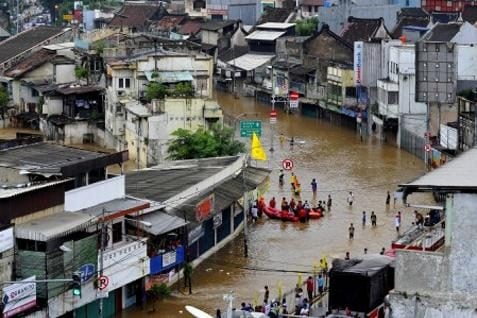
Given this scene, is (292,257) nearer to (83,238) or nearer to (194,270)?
(194,270)

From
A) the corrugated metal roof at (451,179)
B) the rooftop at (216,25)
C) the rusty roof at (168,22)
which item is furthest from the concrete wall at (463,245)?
the rusty roof at (168,22)

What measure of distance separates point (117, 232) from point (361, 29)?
4367cm

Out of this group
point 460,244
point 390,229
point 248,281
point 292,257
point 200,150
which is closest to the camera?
point 460,244

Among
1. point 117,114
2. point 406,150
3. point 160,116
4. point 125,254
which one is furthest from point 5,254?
point 406,150

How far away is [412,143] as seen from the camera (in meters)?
45.9

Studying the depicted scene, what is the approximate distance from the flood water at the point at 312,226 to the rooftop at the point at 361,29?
13.2 m

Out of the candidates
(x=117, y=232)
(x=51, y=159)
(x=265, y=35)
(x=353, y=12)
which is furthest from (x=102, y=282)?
(x=353, y=12)

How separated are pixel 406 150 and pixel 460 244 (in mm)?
33270

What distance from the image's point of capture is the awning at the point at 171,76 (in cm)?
4644

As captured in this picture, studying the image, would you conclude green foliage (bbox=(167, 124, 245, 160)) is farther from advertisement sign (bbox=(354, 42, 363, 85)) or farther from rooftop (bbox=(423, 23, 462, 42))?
rooftop (bbox=(423, 23, 462, 42))

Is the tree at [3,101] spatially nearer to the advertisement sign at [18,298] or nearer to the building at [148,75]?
the building at [148,75]

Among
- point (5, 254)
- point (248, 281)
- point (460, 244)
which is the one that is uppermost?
point (460, 244)

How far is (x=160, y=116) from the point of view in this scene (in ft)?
134

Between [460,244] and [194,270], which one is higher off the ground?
[460,244]
